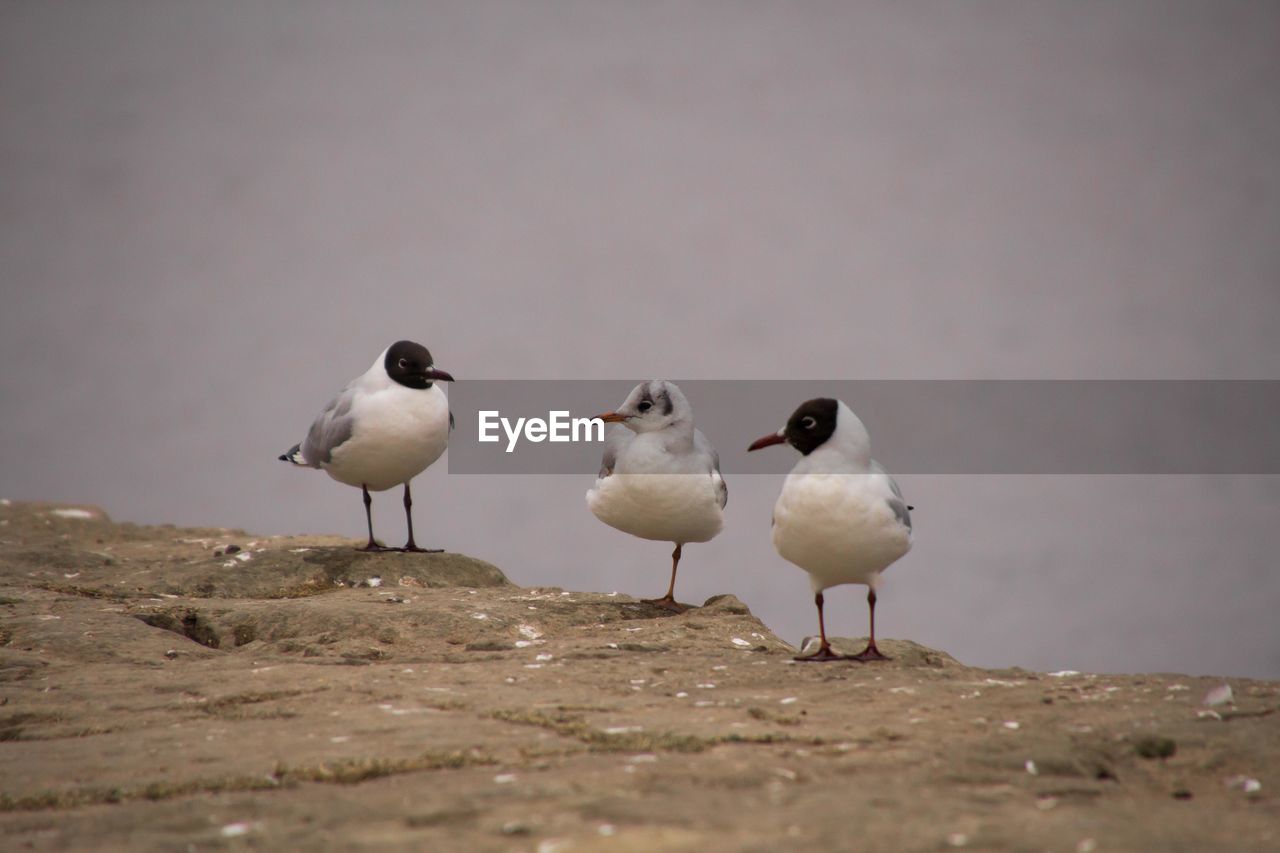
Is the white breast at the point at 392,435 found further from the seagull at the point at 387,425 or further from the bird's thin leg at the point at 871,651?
the bird's thin leg at the point at 871,651

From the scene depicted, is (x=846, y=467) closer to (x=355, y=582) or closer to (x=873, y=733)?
(x=873, y=733)

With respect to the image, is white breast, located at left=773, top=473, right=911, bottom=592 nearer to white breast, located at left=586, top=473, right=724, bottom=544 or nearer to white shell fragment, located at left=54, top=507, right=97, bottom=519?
white breast, located at left=586, top=473, right=724, bottom=544

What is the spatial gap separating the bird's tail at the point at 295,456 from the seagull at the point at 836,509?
11.4 feet

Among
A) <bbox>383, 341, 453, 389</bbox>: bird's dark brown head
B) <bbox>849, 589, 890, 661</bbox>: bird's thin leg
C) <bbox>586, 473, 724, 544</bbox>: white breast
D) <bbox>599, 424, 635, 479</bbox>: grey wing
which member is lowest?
<bbox>849, 589, 890, 661</bbox>: bird's thin leg

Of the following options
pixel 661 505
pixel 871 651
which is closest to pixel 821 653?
pixel 871 651

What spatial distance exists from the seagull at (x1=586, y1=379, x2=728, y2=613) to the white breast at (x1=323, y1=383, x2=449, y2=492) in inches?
47.1

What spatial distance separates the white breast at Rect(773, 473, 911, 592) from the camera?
16.1 ft

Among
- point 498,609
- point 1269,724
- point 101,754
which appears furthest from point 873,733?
point 498,609

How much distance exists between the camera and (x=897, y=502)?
5.10 meters

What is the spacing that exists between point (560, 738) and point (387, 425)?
12.6 ft

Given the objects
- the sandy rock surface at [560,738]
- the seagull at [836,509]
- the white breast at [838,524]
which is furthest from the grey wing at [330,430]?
the white breast at [838,524]

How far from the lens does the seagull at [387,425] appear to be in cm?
707

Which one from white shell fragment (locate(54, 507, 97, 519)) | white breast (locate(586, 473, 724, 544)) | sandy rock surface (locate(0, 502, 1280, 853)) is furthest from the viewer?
white shell fragment (locate(54, 507, 97, 519))

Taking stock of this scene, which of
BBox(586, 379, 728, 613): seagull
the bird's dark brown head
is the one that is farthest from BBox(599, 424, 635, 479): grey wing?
the bird's dark brown head
